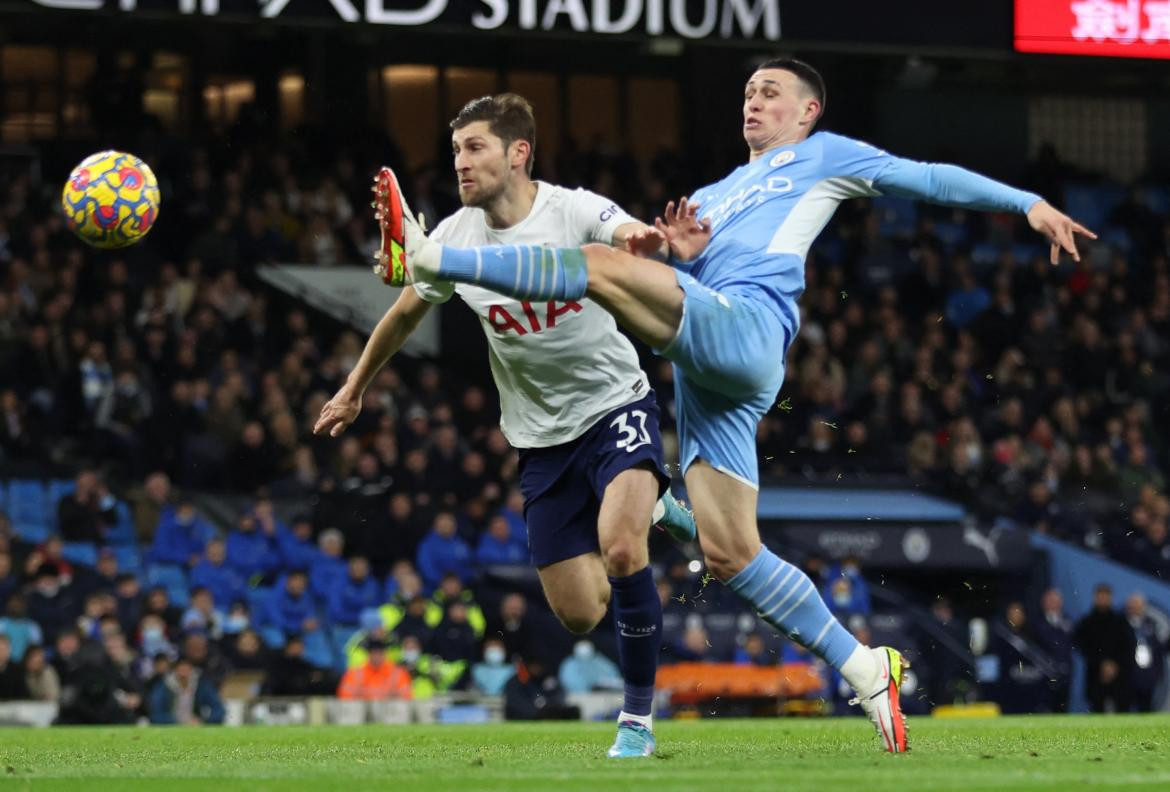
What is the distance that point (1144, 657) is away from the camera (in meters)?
19.2

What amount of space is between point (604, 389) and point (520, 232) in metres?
0.73

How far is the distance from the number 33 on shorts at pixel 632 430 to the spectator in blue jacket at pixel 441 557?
10220 mm

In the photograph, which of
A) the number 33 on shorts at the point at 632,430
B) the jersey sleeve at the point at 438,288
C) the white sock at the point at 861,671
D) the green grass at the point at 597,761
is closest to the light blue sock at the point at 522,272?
the jersey sleeve at the point at 438,288

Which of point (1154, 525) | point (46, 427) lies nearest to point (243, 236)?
point (46, 427)

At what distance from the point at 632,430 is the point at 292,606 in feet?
33.2

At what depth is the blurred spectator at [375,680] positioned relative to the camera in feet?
54.1

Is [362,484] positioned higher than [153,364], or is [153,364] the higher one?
[153,364]

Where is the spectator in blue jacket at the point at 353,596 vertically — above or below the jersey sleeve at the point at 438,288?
below

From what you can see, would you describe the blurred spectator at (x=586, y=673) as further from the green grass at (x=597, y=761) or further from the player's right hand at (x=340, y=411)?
the player's right hand at (x=340, y=411)

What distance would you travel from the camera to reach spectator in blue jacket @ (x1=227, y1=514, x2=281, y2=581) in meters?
17.9

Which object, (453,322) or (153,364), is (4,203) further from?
(453,322)

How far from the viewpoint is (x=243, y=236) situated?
73.8 feet

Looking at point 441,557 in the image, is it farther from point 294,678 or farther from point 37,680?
point 37,680

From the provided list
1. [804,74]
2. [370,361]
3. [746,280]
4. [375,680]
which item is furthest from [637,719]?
[375,680]
